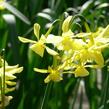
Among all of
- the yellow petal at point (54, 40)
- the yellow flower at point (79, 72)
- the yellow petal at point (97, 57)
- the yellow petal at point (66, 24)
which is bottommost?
the yellow flower at point (79, 72)

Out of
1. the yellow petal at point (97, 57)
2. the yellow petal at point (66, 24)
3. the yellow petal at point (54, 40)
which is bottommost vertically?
the yellow petal at point (97, 57)

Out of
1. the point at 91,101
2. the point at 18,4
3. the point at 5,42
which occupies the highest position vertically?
the point at 18,4

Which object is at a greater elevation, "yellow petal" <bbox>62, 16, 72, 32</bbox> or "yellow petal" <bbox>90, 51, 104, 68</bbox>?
"yellow petal" <bbox>62, 16, 72, 32</bbox>

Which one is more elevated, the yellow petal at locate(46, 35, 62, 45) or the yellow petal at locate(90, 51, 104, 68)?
the yellow petal at locate(46, 35, 62, 45)

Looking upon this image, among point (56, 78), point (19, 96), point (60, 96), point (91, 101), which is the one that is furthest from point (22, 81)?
point (56, 78)

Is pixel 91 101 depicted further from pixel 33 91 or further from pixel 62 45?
pixel 62 45

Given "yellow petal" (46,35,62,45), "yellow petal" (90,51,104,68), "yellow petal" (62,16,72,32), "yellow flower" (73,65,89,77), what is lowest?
"yellow flower" (73,65,89,77)

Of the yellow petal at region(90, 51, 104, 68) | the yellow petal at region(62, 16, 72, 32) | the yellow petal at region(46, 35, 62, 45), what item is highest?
the yellow petal at region(62, 16, 72, 32)

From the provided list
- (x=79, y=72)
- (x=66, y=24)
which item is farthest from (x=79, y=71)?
(x=66, y=24)

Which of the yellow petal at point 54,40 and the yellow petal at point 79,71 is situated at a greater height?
the yellow petal at point 54,40

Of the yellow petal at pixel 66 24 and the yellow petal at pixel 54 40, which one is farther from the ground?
the yellow petal at pixel 66 24

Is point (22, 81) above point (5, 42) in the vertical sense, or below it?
below
